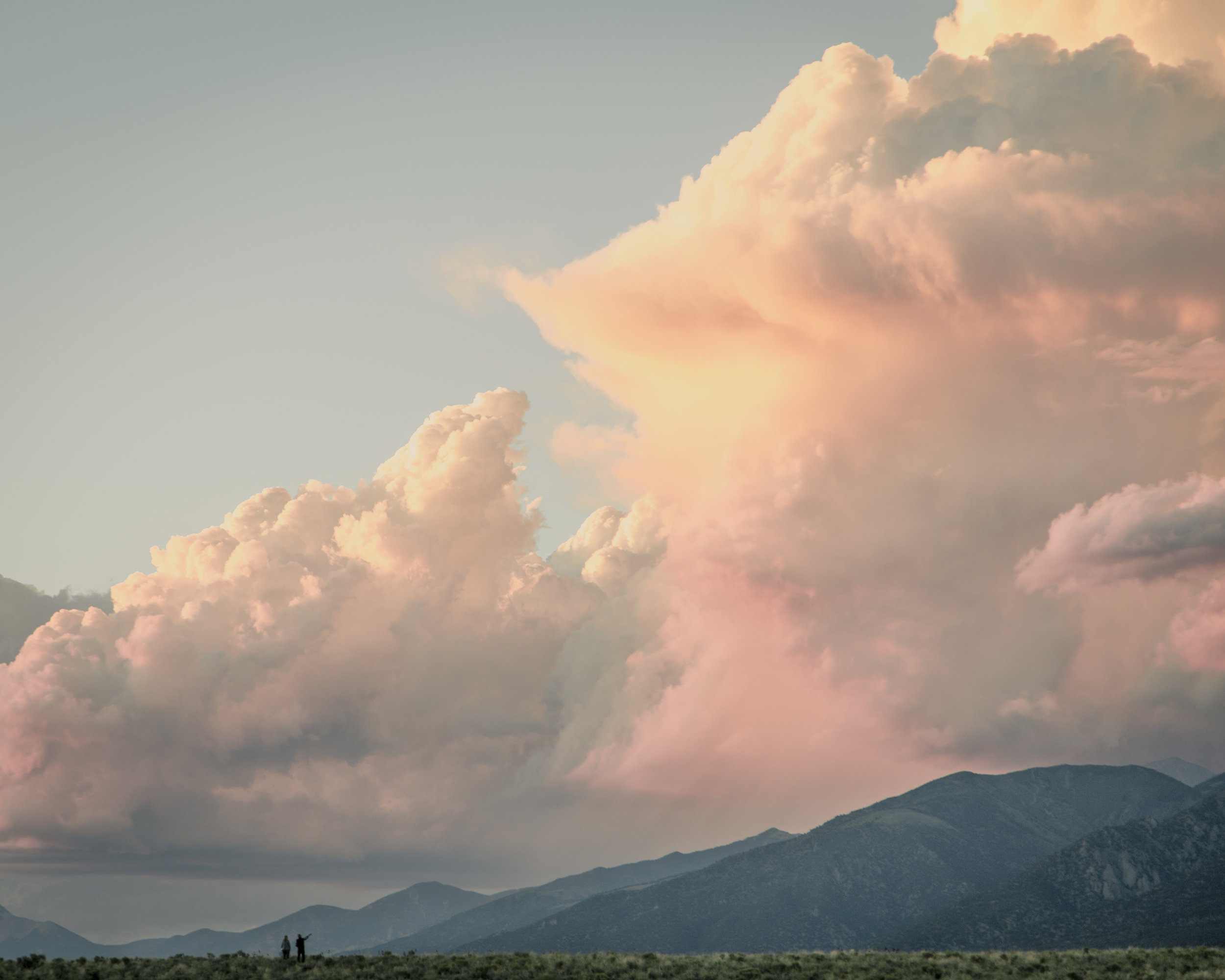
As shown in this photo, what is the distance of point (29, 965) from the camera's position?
86938 mm

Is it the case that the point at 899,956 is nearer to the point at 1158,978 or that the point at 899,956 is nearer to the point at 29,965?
the point at 1158,978

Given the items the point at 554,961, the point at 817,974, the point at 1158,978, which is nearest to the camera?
the point at 1158,978

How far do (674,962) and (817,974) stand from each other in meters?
13.2

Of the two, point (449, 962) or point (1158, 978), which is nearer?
point (1158, 978)

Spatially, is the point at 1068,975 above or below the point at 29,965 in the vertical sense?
below

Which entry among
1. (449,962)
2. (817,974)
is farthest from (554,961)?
(817,974)

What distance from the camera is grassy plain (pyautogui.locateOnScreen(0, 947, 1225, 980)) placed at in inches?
3258

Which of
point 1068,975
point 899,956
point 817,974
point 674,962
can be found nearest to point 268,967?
point 674,962

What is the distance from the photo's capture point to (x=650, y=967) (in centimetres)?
8962

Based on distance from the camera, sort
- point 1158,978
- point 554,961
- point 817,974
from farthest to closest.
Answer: point 554,961
point 817,974
point 1158,978

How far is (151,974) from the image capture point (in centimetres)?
8206

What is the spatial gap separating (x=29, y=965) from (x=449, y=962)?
33.8 meters

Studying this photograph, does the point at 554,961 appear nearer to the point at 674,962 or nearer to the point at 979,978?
the point at 674,962

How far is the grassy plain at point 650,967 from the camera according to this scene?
271ft
